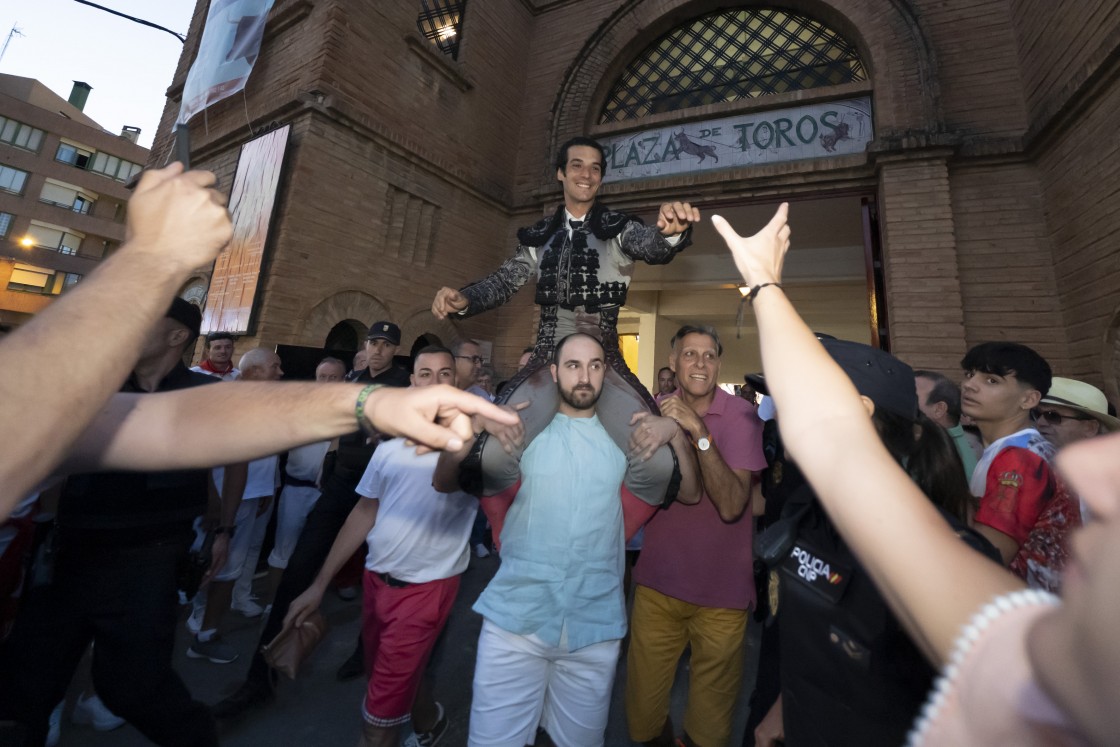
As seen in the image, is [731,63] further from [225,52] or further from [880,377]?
[880,377]

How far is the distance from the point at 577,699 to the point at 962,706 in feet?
5.86

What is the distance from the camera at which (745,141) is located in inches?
309

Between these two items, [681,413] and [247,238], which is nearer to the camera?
[681,413]

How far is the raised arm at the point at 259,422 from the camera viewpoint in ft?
3.82

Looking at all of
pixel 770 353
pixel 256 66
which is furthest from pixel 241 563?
pixel 256 66

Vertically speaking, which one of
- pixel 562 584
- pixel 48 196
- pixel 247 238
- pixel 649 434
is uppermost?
pixel 48 196

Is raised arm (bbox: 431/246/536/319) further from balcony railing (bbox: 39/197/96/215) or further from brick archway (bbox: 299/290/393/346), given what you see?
balcony railing (bbox: 39/197/96/215)

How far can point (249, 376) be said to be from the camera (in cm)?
412

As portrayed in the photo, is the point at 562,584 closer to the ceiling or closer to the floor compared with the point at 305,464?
closer to the floor

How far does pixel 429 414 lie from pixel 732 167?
Result: 8.12 meters

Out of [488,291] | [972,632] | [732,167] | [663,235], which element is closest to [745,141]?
[732,167]

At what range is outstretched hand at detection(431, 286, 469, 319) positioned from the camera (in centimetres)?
228

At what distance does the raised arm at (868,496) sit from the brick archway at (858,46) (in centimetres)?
796

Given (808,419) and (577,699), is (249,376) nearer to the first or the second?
(577,699)
